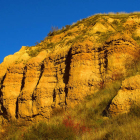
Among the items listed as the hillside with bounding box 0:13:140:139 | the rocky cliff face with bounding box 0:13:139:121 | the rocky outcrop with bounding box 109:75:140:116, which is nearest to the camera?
the rocky outcrop with bounding box 109:75:140:116

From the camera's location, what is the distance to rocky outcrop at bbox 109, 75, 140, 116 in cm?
761

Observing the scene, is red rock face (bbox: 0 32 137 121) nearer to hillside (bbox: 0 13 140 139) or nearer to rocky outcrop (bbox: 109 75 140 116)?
hillside (bbox: 0 13 140 139)

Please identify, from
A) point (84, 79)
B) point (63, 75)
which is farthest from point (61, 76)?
point (84, 79)

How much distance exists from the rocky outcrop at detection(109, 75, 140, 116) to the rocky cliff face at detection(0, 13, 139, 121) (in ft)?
8.20

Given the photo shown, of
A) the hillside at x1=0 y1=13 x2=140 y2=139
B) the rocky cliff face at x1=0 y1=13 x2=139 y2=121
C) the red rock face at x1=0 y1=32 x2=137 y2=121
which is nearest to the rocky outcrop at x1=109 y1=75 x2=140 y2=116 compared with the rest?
the hillside at x1=0 y1=13 x2=140 y2=139

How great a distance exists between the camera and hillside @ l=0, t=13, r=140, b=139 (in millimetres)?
8398

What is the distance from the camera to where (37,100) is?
43.4ft

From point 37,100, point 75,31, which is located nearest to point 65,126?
point 37,100

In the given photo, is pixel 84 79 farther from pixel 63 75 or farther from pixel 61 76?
pixel 61 76

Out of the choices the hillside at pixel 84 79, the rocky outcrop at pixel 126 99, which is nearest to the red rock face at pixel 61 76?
the hillside at pixel 84 79

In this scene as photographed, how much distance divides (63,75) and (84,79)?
2.11 metres

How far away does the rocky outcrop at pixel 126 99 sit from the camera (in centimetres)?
761

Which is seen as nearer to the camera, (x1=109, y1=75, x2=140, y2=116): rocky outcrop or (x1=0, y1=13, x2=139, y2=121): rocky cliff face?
(x1=109, y1=75, x2=140, y2=116): rocky outcrop

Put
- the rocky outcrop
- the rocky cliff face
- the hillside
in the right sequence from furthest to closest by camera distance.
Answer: the rocky cliff face
the hillside
the rocky outcrop
